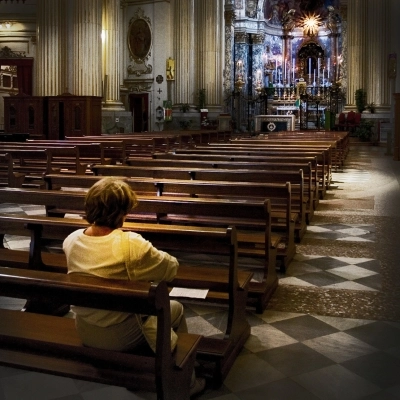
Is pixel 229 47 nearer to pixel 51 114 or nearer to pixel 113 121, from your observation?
pixel 113 121

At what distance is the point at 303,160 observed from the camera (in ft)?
26.8

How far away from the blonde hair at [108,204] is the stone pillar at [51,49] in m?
18.1

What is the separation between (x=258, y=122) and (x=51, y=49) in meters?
10.8

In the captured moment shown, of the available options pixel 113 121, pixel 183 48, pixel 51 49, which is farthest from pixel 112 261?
Answer: pixel 183 48

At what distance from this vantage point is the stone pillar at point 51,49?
20000 mm

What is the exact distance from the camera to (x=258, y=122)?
90.6ft

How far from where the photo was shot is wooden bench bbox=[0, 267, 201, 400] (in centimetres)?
224

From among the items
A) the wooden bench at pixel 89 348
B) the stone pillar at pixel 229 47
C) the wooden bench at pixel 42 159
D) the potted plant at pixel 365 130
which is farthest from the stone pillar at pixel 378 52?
the wooden bench at pixel 89 348

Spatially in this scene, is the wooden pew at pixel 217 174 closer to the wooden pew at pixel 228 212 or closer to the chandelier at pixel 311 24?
the wooden pew at pixel 228 212

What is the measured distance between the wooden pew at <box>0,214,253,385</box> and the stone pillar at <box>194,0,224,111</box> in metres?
24.0

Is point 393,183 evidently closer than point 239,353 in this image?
No

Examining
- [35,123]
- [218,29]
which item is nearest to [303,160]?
[35,123]

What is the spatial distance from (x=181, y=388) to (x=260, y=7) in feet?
120

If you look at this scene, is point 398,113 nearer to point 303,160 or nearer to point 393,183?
point 393,183
